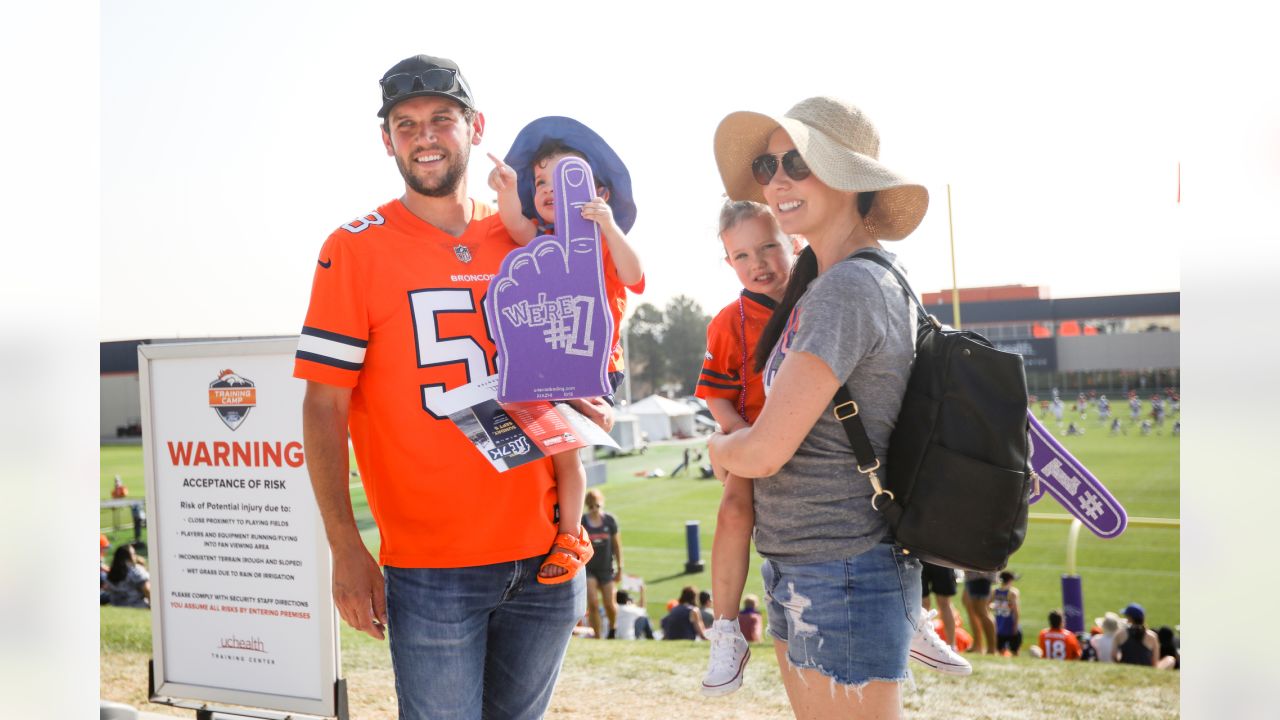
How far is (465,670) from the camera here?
192 centimetres

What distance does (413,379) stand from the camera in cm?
191

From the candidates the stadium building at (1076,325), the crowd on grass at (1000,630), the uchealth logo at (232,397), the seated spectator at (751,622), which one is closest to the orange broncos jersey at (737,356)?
the uchealth logo at (232,397)

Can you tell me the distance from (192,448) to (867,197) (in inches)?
141

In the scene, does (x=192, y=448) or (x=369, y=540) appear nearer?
(x=192, y=448)

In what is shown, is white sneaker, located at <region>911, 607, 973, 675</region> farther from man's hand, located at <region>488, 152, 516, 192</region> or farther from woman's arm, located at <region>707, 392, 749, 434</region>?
man's hand, located at <region>488, 152, 516, 192</region>

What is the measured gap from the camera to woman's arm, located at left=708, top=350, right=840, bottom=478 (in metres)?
1.62

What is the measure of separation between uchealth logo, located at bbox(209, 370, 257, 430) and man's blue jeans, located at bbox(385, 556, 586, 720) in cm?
247

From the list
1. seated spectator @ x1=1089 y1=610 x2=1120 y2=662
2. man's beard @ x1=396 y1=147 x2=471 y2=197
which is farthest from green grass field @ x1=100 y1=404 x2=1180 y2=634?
man's beard @ x1=396 y1=147 x2=471 y2=197

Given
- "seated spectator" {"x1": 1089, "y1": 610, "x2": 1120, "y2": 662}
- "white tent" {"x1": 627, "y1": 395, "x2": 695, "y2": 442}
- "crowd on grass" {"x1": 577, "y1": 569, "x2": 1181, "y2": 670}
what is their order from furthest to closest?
"white tent" {"x1": 627, "y1": 395, "x2": 695, "y2": 442} < "seated spectator" {"x1": 1089, "y1": 610, "x2": 1120, "y2": 662} < "crowd on grass" {"x1": 577, "y1": 569, "x2": 1181, "y2": 670}

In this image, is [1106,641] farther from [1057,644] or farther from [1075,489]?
[1075,489]

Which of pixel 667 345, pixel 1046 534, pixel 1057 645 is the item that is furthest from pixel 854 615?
pixel 667 345

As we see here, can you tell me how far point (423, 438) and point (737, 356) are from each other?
30.5 inches
